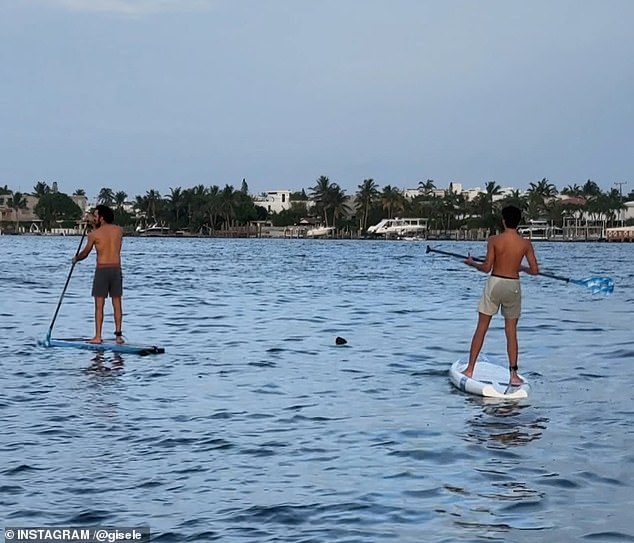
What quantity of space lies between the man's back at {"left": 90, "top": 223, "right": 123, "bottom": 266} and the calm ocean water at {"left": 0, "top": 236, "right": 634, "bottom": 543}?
1278 mm

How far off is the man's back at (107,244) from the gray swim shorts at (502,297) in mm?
5466

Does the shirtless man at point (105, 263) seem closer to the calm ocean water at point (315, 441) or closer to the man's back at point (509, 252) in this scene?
the calm ocean water at point (315, 441)

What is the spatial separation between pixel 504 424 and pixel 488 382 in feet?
5.80

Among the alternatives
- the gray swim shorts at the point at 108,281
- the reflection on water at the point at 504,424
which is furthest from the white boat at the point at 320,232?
the reflection on water at the point at 504,424

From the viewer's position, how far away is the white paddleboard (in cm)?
1162

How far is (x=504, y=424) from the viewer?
10.3 m

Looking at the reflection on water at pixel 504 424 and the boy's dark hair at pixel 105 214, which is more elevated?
the boy's dark hair at pixel 105 214

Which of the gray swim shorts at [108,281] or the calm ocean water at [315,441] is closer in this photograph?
the calm ocean water at [315,441]

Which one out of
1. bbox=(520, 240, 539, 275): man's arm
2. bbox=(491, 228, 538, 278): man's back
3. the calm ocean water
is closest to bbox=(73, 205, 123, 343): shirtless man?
the calm ocean water

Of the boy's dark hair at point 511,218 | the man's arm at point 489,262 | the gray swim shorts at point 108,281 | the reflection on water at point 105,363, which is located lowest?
the reflection on water at point 105,363

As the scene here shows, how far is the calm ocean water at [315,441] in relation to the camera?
23.5ft

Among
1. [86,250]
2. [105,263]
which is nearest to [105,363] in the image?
[86,250]

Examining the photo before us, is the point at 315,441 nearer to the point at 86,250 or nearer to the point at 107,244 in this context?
the point at 86,250

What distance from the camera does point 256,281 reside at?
4328 centimetres
